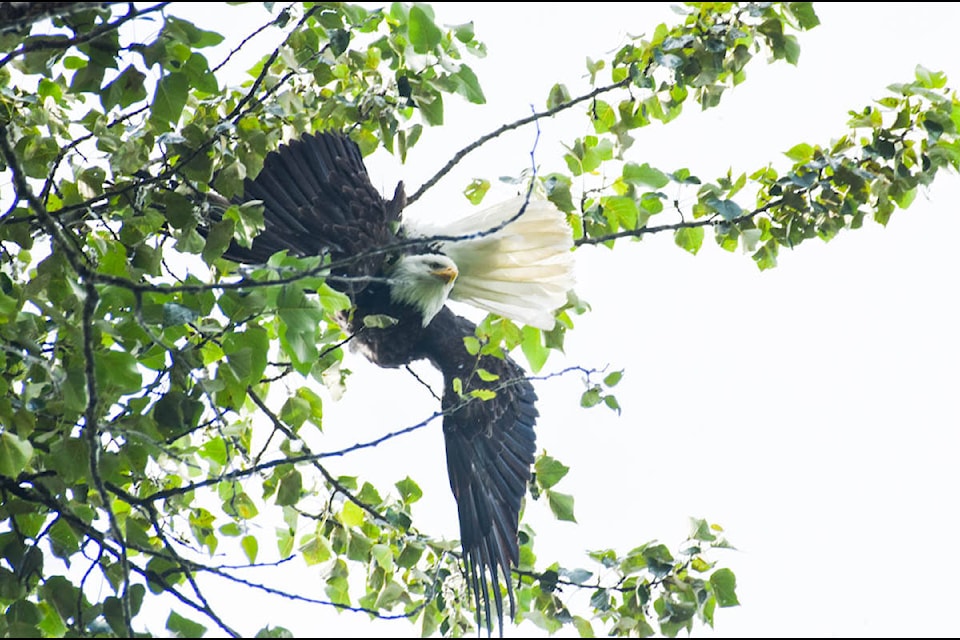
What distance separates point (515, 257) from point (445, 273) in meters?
0.30

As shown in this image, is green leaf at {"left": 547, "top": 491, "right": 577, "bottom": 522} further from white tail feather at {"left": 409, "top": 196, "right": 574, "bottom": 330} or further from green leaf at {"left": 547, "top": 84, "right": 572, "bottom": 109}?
green leaf at {"left": 547, "top": 84, "right": 572, "bottom": 109}

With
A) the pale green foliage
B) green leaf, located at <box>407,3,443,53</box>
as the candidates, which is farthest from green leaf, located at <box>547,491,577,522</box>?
green leaf, located at <box>407,3,443,53</box>

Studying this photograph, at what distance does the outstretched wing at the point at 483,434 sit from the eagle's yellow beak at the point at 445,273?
0.31 m

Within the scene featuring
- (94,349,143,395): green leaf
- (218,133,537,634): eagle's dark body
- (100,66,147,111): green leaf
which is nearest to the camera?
(94,349,143,395): green leaf

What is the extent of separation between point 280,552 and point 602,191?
131 cm

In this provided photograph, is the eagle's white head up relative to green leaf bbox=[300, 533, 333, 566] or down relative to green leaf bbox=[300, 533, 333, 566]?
up

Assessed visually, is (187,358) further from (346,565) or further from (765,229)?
(765,229)

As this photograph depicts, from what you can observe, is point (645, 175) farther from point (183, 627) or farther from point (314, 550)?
point (183, 627)

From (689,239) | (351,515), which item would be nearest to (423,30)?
(689,239)

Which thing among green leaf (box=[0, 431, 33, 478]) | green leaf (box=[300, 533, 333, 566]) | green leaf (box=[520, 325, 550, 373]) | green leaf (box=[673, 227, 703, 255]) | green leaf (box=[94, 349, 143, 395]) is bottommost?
green leaf (box=[0, 431, 33, 478])

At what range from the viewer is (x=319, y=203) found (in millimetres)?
3256

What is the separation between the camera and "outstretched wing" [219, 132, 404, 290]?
3188 mm

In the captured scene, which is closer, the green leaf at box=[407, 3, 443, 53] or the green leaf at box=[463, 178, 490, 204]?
the green leaf at box=[407, 3, 443, 53]

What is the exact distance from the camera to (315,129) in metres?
3.15
